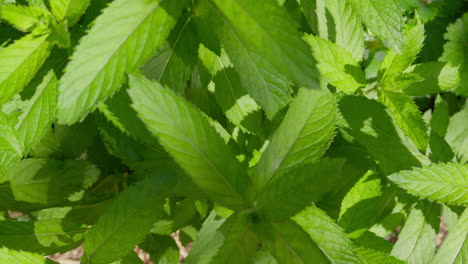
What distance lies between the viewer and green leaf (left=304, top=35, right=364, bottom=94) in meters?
1.28

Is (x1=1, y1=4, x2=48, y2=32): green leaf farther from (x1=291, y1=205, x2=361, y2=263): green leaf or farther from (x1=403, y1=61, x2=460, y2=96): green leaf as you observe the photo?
(x1=403, y1=61, x2=460, y2=96): green leaf

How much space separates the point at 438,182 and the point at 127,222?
880 mm

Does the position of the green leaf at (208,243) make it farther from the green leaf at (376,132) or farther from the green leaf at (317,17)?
the green leaf at (317,17)

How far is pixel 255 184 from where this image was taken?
3.19ft

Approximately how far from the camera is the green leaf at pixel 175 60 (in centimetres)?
109

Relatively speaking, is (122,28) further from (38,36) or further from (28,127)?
(28,127)

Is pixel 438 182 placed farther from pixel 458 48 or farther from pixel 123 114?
pixel 458 48

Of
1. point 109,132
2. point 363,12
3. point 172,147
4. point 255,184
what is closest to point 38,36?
point 109,132

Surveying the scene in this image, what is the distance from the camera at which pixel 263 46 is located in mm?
803

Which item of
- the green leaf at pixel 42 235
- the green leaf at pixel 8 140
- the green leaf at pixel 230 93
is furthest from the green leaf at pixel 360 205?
the green leaf at pixel 8 140

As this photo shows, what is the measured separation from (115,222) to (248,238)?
1.17 ft

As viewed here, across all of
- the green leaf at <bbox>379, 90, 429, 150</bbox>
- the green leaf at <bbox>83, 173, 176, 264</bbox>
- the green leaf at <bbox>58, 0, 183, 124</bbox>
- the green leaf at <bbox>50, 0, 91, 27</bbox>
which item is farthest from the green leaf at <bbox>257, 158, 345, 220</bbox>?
the green leaf at <bbox>50, 0, 91, 27</bbox>

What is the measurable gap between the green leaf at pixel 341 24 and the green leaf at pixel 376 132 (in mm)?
245

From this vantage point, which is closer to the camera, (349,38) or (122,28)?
(122,28)
